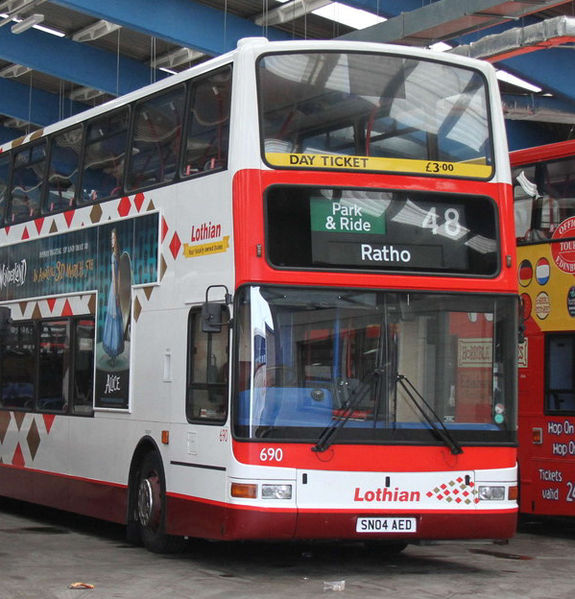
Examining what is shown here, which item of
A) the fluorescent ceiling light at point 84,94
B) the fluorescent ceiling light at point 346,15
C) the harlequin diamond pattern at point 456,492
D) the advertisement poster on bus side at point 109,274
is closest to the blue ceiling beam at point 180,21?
the fluorescent ceiling light at point 346,15

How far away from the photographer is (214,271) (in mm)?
A: 11297

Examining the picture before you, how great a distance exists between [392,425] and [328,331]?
0.89m

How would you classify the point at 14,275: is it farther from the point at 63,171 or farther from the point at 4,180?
the point at 63,171

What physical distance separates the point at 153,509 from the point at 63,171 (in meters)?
4.55

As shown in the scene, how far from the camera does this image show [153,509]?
12164mm

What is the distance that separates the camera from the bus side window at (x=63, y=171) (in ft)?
48.5

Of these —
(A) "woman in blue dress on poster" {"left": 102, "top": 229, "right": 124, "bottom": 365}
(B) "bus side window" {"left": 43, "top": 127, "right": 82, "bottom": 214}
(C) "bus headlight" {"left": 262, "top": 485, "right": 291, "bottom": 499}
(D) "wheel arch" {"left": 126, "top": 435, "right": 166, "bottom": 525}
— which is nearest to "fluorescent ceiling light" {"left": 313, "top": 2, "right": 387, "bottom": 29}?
(B) "bus side window" {"left": 43, "top": 127, "right": 82, "bottom": 214}

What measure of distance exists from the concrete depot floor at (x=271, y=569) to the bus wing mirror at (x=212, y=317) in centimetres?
192

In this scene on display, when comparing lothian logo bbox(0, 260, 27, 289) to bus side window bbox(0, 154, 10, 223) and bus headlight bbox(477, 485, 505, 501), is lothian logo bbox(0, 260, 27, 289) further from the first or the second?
bus headlight bbox(477, 485, 505, 501)

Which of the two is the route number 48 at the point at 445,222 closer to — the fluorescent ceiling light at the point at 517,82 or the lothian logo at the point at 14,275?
the lothian logo at the point at 14,275

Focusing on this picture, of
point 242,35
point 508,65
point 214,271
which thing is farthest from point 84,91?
point 214,271

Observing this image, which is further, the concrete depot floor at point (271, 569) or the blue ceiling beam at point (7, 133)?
the blue ceiling beam at point (7, 133)

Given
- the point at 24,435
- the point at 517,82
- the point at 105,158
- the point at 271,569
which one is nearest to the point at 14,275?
the point at 24,435

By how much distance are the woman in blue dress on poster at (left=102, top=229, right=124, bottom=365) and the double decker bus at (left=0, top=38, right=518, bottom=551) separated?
3.10 ft
